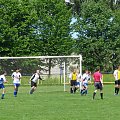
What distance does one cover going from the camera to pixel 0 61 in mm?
38406

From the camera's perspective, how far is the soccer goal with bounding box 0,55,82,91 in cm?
3844

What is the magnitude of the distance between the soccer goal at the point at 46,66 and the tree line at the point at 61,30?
828 inches

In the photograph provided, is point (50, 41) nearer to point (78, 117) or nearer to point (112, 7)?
point (112, 7)

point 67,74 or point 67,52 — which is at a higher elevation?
point 67,52

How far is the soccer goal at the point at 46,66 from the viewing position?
3844 cm

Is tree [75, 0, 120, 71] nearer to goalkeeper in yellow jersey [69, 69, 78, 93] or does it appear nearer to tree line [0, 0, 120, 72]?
tree line [0, 0, 120, 72]

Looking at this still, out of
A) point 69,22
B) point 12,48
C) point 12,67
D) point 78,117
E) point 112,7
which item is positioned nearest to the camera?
point 78,117

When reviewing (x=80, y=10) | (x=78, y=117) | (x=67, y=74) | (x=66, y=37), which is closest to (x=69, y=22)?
(x=66, y=37)

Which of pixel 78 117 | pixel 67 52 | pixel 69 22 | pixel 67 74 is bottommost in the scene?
pixel 78 117

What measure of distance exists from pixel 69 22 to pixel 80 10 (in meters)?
8.69

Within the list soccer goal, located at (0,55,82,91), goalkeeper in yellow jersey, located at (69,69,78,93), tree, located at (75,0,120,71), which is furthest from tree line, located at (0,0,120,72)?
goalkeeper in yellow jersey, located at (69,69,78,93)

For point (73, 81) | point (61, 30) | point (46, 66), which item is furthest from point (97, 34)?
point (73, 81)

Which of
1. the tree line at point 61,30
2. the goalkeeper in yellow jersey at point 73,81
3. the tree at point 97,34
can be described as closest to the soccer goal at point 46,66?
the goalkeeper in yellow jersey at point 73,81

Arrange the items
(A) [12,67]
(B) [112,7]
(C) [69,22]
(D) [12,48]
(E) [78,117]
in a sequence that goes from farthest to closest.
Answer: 1. (B) [112,7]
2. (C) [69,22]
3. (D) [12,48]
4. (A) [12,67]
5. (E) [78,117]
